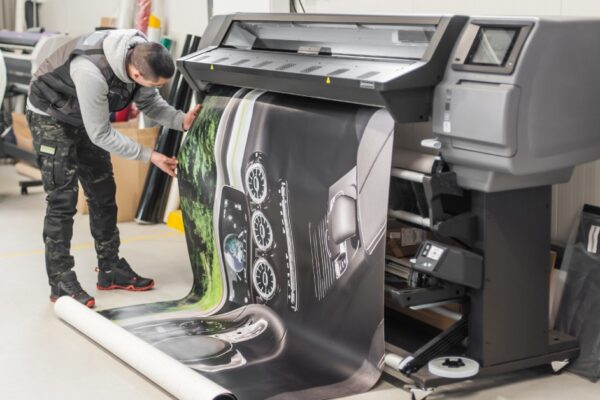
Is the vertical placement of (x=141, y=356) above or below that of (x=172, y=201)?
above

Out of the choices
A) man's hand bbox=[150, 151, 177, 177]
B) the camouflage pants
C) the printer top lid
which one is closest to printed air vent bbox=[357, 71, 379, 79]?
the printer top lid

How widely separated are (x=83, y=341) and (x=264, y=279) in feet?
2.67

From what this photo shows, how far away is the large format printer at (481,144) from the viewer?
A: 10.1ft

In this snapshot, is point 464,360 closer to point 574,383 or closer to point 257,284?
point 574,383

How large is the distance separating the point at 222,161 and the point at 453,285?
1344 millimetres

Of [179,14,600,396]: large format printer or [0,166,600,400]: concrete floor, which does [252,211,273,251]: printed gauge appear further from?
[0,166,600,400]: concrete floor

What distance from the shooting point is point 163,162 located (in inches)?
173

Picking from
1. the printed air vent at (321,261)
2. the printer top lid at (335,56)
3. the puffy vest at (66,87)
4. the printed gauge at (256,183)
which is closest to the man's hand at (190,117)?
the printer top lid at (335,56)

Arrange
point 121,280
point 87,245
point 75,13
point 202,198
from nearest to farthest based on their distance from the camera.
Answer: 1. point 202,198
2. point 121,280
3. point 87,245
4. point 75,13

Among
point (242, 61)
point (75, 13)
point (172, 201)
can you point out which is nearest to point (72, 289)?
point (242, 61)

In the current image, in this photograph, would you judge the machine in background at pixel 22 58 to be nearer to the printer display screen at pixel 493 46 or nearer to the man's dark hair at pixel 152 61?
the man's dark hair at pixel 152 61

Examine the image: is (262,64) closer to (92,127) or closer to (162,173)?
(92,127)

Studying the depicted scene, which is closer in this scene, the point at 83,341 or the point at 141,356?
the point at 141,356

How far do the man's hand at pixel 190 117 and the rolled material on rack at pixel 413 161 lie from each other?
1.17 m
